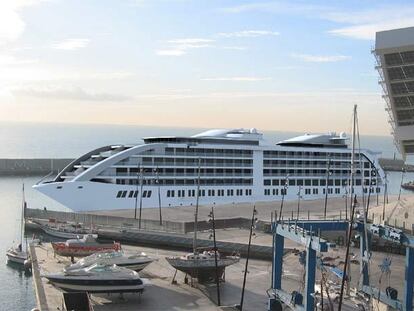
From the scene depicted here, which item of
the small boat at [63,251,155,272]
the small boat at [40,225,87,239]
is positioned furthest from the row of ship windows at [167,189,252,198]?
the small boat at [63,251,155,272]

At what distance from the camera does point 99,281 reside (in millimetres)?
30891

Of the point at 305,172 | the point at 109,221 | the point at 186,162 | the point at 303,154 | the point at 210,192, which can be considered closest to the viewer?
the point at 109,221

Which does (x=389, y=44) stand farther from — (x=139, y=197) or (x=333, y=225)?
(x=139, y=197)

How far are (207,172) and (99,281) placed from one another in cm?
4315

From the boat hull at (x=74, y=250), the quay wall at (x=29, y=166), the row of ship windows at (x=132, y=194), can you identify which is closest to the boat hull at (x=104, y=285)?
the boat hull at (x=74, y=250)

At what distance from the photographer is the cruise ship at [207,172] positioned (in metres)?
65.5

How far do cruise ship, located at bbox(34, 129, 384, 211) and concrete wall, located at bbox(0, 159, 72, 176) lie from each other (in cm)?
6215

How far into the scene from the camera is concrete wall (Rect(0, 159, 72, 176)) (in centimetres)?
12744

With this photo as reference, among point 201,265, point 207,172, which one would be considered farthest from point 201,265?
point 207,172

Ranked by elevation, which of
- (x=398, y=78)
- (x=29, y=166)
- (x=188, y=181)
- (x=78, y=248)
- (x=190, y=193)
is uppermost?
(x=398, y=78)

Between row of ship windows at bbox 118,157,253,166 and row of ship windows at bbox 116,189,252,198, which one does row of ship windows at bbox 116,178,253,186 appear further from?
row of ship windows at bbox 118,157,253,166

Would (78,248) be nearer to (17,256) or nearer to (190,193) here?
(17,256)

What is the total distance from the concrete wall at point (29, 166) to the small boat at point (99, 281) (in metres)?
98.9

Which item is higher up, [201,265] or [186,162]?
[186,162]
